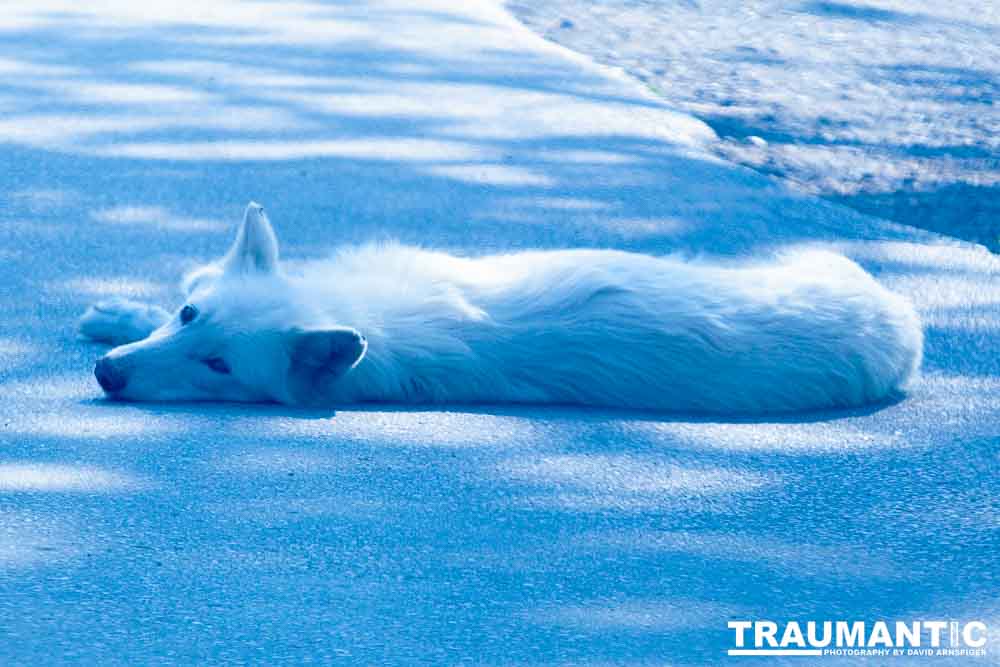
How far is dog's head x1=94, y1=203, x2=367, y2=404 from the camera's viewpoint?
15.8ft

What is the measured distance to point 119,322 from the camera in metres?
5.23

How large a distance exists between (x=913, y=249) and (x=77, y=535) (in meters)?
4.18

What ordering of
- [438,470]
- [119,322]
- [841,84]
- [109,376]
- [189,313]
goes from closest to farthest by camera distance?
1. [438,470]
2. [109,376]
3. [189,313]
4. [119,322]
5. [841,84]

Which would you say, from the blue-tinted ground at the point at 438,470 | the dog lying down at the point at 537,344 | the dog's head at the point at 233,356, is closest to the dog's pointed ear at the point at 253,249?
the dog lying down at the point at 537,344

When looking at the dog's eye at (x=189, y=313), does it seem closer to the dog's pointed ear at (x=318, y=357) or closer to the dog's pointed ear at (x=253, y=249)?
the dog's pointed ear at (x=253, y=249)

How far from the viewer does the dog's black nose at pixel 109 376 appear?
4.77m

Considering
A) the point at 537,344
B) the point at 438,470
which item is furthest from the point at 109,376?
the point at 537,344

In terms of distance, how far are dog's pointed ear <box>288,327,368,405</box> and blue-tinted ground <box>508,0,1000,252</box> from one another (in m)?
3.49

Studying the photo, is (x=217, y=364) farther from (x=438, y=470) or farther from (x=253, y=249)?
(x=438, y=470)

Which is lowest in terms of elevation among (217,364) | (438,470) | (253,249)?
(438,470)

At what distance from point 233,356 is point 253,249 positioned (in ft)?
1.42

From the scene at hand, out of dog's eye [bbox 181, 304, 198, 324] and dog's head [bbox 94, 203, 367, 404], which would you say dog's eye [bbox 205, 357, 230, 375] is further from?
dog's eye [bbox 181, 304, 198, 324]

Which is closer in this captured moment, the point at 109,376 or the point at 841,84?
the point at 109,376

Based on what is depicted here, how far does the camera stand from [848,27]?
460 inches
